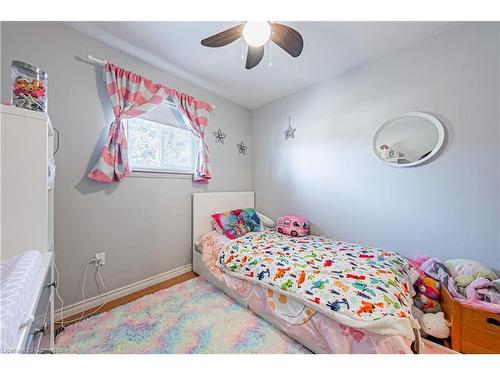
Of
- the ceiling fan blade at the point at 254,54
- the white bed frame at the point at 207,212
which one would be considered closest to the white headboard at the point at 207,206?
the white bed frame at the point at 207,212

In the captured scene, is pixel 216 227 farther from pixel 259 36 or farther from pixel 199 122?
pixel 259 36

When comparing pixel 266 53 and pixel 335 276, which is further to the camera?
pixel 266 53

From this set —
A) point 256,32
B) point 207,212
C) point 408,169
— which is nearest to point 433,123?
point 408,169

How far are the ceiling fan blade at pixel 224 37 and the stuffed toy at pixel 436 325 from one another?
239 centimetres

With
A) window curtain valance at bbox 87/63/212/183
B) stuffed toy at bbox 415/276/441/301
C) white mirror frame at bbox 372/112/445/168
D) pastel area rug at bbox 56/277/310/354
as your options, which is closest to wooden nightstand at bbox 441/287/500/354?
stuffed toy at bbox 415/276/441/301

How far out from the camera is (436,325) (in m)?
1.20

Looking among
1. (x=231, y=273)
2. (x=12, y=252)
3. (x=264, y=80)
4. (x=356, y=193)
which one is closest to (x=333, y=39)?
(x=264, y=80)

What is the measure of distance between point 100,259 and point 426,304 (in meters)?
2.68

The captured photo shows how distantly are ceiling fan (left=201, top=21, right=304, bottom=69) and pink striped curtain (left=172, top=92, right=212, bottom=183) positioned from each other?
0.88 metres

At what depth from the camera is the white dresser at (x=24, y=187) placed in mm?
746

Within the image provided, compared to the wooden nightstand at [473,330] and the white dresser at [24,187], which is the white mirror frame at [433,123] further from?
the white dresser at [24,187]

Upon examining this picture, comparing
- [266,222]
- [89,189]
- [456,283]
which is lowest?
[456,283]

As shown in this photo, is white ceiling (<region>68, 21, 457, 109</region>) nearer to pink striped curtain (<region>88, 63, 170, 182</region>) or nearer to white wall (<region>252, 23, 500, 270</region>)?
white wall (<region>252, 23, 500, 270</region>)

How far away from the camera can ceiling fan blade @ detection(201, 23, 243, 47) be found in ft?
3.98
